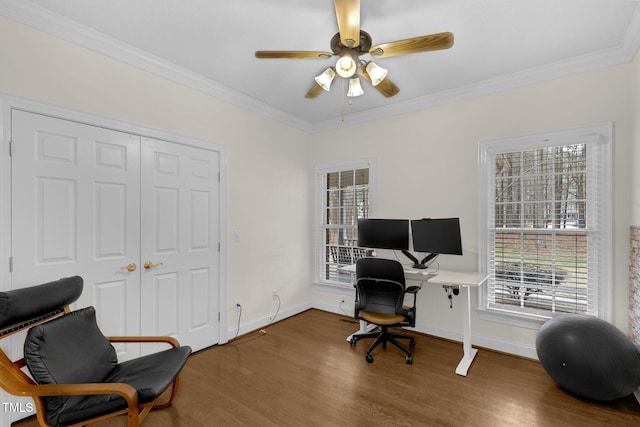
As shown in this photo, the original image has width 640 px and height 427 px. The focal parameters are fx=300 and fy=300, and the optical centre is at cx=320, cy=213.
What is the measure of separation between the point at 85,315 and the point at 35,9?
83.7 inches

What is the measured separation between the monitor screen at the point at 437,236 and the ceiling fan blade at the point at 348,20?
2.01 metres

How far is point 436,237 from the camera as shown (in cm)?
323

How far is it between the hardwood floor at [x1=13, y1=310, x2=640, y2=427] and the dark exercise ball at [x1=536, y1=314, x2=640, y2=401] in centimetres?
15

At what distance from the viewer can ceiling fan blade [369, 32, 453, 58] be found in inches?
70.2

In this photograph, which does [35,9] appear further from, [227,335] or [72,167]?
[227,335]

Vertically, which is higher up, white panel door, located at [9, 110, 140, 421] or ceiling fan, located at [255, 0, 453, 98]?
ceiling fan, located at [255, 0, 453, 98]

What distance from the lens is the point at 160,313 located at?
2.82m

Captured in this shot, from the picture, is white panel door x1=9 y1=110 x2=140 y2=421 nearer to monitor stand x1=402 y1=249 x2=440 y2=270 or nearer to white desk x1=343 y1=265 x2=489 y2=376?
white desk x1=343 y1=265 x2=489 y2=376

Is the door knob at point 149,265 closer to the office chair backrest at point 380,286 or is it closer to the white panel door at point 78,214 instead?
the white panel door at point 78,214

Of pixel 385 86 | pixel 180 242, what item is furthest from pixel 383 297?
pixel 180 242

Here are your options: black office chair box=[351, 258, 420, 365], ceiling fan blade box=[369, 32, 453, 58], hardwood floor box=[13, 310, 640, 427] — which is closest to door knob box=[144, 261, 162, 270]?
hardwood floor box=[13, 310, 640, 427]

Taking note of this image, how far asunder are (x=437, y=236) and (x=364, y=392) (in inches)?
67.1

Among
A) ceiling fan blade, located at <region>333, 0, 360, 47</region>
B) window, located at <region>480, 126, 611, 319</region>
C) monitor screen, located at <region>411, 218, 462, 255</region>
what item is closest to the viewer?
ceiling fan blade, located at <region>333, 0, 360, 47</region>

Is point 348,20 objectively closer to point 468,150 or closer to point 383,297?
point 468,150
